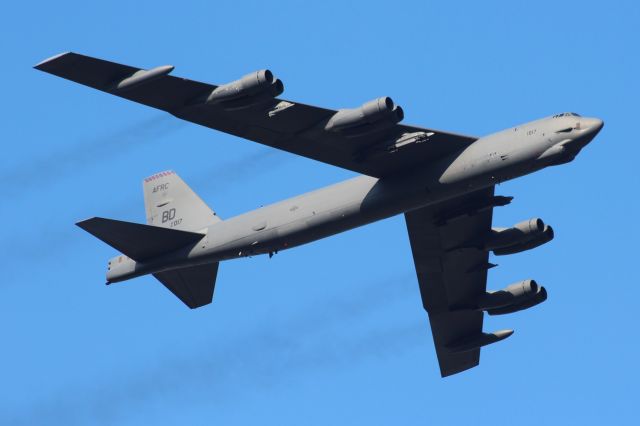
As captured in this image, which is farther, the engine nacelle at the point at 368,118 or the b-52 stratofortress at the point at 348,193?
the b-52 stratofortress at the point at 348,193

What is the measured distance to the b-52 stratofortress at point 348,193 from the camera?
4759 cm

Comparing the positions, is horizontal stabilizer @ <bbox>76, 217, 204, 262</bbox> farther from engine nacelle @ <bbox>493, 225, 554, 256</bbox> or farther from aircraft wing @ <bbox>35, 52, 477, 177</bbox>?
engine nacelle @ <bbox>493, 225, 554, 256</bbox>

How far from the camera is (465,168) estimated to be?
49.3m

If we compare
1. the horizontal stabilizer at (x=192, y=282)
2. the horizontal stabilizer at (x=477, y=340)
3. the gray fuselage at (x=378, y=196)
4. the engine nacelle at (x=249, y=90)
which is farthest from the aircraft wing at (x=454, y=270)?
the engine nacelle at (x=249, y=90)

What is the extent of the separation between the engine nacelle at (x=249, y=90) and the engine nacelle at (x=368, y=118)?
2652 millimetres

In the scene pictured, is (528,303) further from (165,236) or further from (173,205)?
(165,236)

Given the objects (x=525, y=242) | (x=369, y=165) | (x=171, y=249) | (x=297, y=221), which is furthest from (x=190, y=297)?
(x=525, y=242)

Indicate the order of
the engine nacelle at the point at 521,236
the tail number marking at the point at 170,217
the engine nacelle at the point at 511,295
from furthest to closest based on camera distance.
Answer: the engine nacelle at the point at 511,295
the tail number marking at the point at 170,217
the engine nacelle at the point at 521,236

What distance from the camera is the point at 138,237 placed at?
52656 mm

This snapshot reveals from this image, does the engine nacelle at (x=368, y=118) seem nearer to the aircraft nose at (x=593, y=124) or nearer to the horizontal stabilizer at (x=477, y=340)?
the aircraft nose at (x=593, y=124)

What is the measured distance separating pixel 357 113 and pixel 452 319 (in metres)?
15.1

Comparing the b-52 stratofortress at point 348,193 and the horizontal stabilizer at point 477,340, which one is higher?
the b-52 stratofortress at point 348,193

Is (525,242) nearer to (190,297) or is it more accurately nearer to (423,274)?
(423,274)

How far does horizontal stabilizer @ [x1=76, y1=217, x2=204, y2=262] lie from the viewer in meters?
51.8
